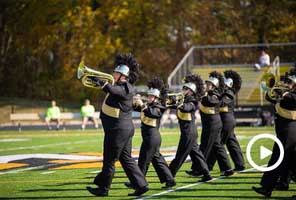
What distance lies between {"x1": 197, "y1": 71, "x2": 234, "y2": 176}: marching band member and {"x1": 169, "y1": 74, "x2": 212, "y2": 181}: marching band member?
0.80 metres

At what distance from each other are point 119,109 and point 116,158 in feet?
2.41

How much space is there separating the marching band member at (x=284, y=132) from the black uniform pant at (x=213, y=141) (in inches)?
→ 112

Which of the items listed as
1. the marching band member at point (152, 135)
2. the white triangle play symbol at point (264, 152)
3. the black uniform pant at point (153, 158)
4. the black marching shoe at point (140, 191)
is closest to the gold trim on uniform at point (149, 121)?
the marching band member at point (152, 135)

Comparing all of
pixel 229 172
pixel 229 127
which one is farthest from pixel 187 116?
pixel 229 127

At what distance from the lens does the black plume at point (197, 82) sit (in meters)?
13.6

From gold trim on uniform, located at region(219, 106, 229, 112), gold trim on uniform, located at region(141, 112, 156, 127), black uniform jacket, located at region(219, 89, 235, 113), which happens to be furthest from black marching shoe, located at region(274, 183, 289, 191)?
gold trim on uniform, located at region(219, 106, 229, 112)

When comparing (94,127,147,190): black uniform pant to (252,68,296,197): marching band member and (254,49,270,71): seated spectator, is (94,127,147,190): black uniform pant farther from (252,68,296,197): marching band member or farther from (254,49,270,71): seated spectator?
(254,49,270,71): seated spectator

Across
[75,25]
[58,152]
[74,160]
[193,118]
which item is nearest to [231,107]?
[193,118]

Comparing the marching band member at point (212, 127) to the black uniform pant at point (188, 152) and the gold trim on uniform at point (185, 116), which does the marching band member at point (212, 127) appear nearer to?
the black uniform pant at point (188, 152)

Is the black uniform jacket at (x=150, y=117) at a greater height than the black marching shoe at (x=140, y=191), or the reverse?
the black uniform jacket at (x=150, y=117)

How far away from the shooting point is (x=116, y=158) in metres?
11.3

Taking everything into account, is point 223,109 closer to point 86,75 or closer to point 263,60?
point 86,75

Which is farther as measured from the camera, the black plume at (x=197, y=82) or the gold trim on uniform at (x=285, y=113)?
the black plume at (x=197, y=82)

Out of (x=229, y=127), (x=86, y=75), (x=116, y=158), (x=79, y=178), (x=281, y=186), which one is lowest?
(x=79, y=178)
